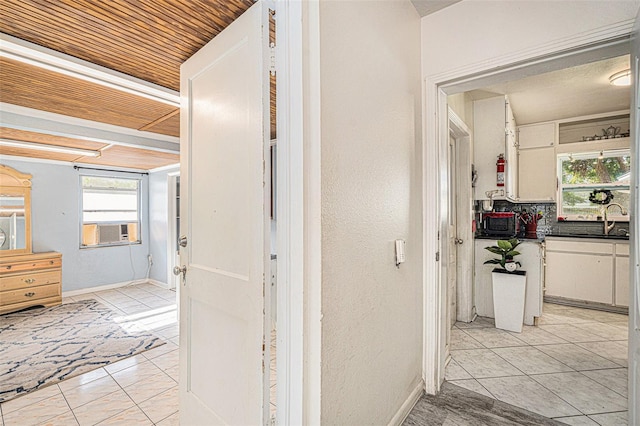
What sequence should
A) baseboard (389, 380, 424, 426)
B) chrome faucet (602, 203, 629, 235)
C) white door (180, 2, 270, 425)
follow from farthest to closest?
chrome faucet (602, 203, 629, 235)
baseboard (389, 380, 424, 426)
white door (180, 2, 270, 425)

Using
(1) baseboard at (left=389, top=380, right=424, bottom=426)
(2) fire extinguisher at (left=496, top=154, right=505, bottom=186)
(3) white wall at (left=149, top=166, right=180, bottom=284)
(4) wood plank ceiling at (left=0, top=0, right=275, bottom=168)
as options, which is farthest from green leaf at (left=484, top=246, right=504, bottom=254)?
(3) white wall at (left=149, top=166, right=180, bottom=284)

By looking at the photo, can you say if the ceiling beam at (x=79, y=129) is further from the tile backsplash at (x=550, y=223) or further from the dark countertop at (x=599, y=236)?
the dark countertop at (x=599, y=236)

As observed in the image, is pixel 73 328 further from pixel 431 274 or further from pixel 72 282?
pixel 431 274

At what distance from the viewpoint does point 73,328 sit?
3.41 meters

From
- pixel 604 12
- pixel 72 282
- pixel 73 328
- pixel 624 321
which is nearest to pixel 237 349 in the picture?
pixel 604 12

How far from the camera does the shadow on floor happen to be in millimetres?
1706

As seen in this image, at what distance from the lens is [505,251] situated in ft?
9.93

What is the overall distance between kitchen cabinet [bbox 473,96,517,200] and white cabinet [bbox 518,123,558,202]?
0.95 metres

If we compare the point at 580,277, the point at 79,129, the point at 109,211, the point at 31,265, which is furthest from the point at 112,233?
the point at 580,277

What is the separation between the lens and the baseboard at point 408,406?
1.62 meters

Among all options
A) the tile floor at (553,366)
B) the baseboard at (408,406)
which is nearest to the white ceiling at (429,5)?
the baseboard at (408,406)

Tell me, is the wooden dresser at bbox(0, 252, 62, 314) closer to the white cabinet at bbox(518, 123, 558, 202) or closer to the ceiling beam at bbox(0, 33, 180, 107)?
the ceiling beam at bbox(0, 33, 180, 107)

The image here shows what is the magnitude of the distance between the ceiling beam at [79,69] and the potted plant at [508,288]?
334 centimetres

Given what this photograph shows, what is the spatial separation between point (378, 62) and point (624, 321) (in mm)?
4032
